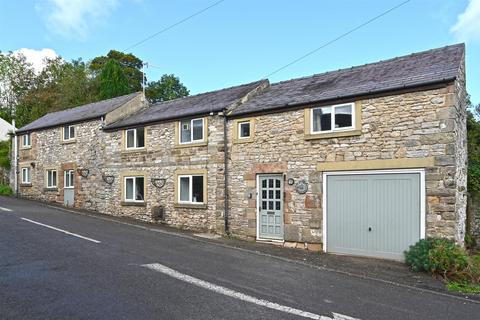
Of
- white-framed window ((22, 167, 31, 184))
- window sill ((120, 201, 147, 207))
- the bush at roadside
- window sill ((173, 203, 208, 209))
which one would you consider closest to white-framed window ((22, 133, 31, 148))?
white-framed window ((22, 167, 31, 184))

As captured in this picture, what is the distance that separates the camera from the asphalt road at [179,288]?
234 inches

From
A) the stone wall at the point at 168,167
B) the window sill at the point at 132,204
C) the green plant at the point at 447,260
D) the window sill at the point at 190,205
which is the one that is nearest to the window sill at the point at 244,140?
the stone wall at the point at 168,167

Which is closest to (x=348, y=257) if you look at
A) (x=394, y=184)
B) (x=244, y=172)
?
(x=394, y=184)

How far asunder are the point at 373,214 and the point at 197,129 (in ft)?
26.2

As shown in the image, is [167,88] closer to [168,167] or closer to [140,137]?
[140,137]

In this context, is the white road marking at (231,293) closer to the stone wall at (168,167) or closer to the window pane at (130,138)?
the stone wall at (168,167)

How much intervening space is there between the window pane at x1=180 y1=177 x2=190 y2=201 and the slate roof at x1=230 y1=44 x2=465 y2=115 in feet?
11.9

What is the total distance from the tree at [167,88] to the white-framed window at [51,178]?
2332 centimetres

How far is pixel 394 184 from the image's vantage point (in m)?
11.1

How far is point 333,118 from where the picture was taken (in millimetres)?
12492

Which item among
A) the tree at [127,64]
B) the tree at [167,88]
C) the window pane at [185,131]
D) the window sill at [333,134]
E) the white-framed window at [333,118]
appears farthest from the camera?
the tree at [167,88]

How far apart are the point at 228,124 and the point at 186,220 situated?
14.1 ft

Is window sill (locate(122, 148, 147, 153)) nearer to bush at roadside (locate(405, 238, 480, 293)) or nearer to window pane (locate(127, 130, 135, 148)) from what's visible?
window pane (locate(127, 130, 135, 148))

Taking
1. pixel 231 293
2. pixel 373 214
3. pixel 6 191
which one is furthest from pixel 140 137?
pixel 6 191
